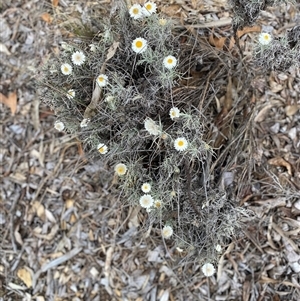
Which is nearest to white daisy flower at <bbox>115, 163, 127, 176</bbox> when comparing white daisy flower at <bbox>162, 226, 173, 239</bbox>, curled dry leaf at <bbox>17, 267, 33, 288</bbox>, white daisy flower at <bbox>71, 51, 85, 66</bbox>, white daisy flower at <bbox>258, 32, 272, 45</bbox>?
white daisy flower at <bbox>162, 226, 173, 239</bbox>

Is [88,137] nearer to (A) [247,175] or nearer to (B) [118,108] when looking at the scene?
(B) [118,108]

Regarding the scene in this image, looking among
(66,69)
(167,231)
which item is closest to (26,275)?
(167,231)

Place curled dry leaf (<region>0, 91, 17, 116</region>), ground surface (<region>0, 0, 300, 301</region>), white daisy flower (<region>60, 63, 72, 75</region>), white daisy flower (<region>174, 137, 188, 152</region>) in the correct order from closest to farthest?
white daisy flower (<region>174, 137, 188, 152</region>) < white daisy flower (<region>60, 63, 72, 75</region>) < ground surface (<region>0, 0, 300, 301</region>) < curled dry leaf (<region>0, 91, 17, 116</region>)

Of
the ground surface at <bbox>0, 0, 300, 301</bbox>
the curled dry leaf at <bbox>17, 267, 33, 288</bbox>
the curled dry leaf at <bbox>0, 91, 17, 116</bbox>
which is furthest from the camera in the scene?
the curled dry leaf at <bbox>0, 91, 17, 116</bbox>

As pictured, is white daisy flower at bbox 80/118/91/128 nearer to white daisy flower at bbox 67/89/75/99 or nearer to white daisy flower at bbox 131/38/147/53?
white daisy flower at bbox 67/89/75/99

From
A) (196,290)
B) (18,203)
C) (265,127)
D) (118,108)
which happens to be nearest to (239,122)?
(265,127)

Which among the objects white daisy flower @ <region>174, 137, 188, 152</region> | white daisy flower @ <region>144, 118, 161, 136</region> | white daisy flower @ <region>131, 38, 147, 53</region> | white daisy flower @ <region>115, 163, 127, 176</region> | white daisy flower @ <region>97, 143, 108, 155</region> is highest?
white daisy flower @ <region>131, 38, 147, 53</region>

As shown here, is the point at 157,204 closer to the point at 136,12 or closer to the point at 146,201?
the point at 146,201
